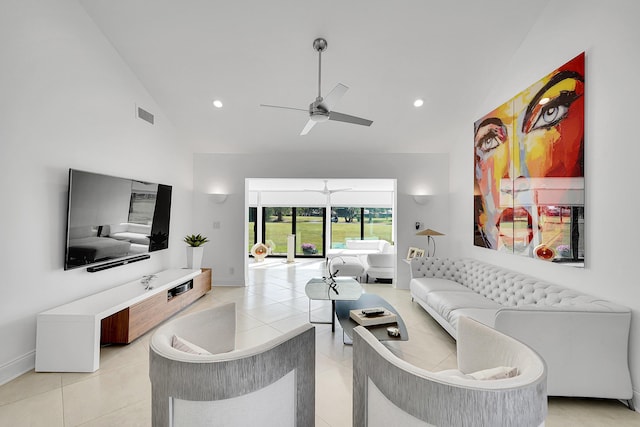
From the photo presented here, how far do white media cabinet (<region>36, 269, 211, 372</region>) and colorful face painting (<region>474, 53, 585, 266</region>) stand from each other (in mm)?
4487

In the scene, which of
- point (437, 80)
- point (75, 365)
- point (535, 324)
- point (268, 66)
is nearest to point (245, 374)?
Answer: point (535, 324)

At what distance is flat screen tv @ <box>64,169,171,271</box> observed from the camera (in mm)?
3027

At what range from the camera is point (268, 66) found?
3824 millimetres

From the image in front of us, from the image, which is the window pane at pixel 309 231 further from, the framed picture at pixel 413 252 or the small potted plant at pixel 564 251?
the small potted plant at pixel 564 251

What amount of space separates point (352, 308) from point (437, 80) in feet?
10.8

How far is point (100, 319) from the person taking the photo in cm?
266

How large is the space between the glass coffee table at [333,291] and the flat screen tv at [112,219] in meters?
2.46

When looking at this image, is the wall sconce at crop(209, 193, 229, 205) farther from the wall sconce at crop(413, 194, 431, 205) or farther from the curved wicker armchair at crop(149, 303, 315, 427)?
the curved wicker armchair at crop(149, 303, 315, 427)

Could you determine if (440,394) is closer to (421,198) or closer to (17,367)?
(17,367)

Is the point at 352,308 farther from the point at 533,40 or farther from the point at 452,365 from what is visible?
the point at 533,40

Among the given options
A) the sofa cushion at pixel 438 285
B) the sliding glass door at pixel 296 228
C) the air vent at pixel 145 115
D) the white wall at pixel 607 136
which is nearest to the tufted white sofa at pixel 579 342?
the white wall at pixel 607 136

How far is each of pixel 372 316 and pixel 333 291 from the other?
752 millimetres

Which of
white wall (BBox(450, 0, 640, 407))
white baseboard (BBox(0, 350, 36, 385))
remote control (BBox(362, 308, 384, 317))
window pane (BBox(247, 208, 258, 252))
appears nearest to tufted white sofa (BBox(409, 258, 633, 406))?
white wall (BBox(450, 0, 640, 407))

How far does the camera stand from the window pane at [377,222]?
931 cm
